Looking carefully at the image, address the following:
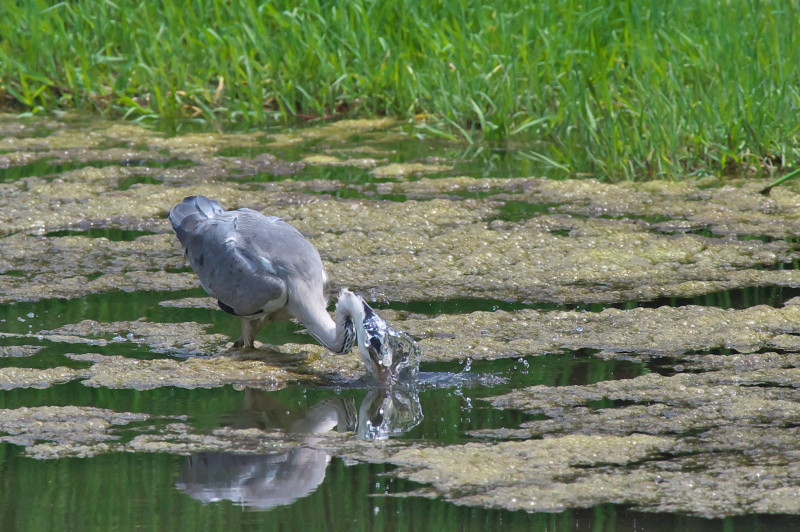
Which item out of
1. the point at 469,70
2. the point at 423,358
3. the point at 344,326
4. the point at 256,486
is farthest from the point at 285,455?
the point at 469,70

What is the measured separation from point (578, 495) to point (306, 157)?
15.8ft

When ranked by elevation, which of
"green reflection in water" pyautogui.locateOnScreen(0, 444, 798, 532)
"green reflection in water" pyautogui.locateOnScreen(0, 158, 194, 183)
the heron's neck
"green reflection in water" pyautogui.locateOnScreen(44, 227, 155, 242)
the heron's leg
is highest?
"green reflection in water" pyautogui.locateOnScreen(0, 444, 798, 532)

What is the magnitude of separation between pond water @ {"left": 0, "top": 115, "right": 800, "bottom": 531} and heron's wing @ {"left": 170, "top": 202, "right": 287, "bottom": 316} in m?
0.19

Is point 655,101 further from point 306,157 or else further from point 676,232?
point 306,157

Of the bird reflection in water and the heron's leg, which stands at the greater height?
the bird reflection in water

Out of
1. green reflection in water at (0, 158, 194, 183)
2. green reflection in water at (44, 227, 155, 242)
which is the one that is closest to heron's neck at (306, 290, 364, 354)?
green reflection in water at (44, 227, 155, 242)

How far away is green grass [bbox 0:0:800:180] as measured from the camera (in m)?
7.00

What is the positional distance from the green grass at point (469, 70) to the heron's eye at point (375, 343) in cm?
312

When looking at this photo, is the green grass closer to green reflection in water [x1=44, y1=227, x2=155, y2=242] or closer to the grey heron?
green reflection in water [x1=44, y1=227, x2=155, y2=242]

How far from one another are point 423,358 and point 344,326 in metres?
0.32

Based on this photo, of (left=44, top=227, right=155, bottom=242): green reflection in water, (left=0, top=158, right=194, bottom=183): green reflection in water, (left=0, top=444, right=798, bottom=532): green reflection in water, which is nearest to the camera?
(left=0, top=444, right=798, bottom=532): green reflection in water

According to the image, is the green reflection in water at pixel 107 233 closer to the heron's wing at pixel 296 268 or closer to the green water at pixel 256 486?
the heron's wing at pixel 296 268

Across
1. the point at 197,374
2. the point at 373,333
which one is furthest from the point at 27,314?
the point at 373,333

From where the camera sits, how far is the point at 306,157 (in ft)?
25.2
